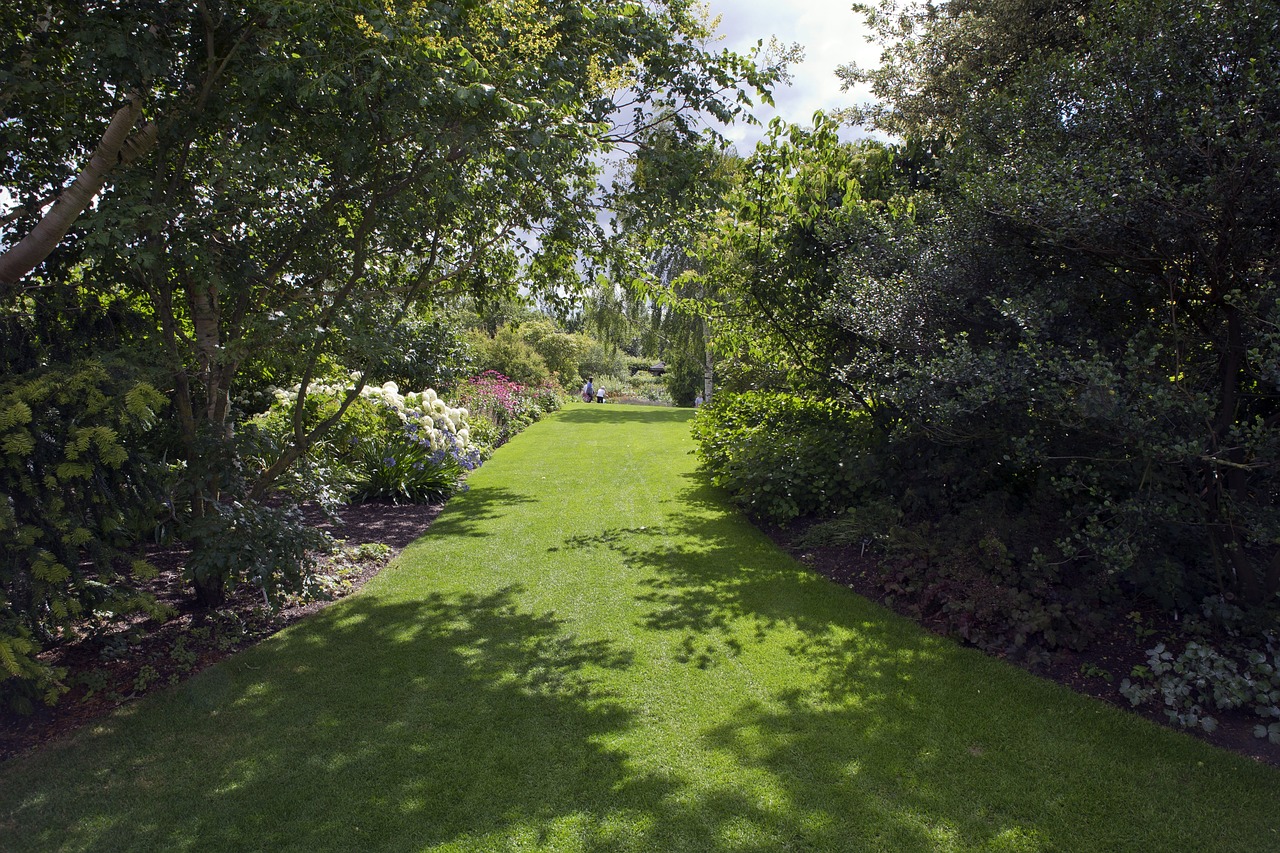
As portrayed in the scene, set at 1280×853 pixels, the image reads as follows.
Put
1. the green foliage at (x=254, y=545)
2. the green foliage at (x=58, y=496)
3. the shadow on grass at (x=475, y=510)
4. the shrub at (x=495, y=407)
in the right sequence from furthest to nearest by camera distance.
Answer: the shrub at (x=495, y=407) → the shadow on grass at (x=475, y=510) → the green foliage at (x=254, y=545) → the green foliage at (x=58, y=496)

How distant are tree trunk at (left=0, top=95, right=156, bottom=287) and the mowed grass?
8.02 feet

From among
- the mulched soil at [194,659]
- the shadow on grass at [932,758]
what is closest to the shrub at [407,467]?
the mulched soil at [194,659]

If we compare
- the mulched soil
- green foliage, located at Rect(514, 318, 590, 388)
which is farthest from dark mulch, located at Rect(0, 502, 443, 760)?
green foliage, located at Rect(514, 318, 590, 388)

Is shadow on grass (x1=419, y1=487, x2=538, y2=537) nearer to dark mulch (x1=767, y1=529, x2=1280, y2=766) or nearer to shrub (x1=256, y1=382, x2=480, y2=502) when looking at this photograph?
shrub (x1=256, y1=382, x2=480, y2=502)

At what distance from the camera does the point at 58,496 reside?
3422mm

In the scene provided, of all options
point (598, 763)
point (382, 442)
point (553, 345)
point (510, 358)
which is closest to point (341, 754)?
point (598, 763)

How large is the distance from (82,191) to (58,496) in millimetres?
1701

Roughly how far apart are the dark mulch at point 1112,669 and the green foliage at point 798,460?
4.32ft

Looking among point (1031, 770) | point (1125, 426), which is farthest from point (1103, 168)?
Answer: point (1031, 770)

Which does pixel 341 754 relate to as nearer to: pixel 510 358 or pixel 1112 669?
pixel 1112 669

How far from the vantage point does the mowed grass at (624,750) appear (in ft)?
9.46

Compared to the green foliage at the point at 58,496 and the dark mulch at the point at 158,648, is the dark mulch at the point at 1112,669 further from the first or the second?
the green foliage at the point at 58,496

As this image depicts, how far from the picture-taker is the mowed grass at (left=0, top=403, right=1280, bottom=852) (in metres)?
2.88

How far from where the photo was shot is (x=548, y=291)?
692 cm
